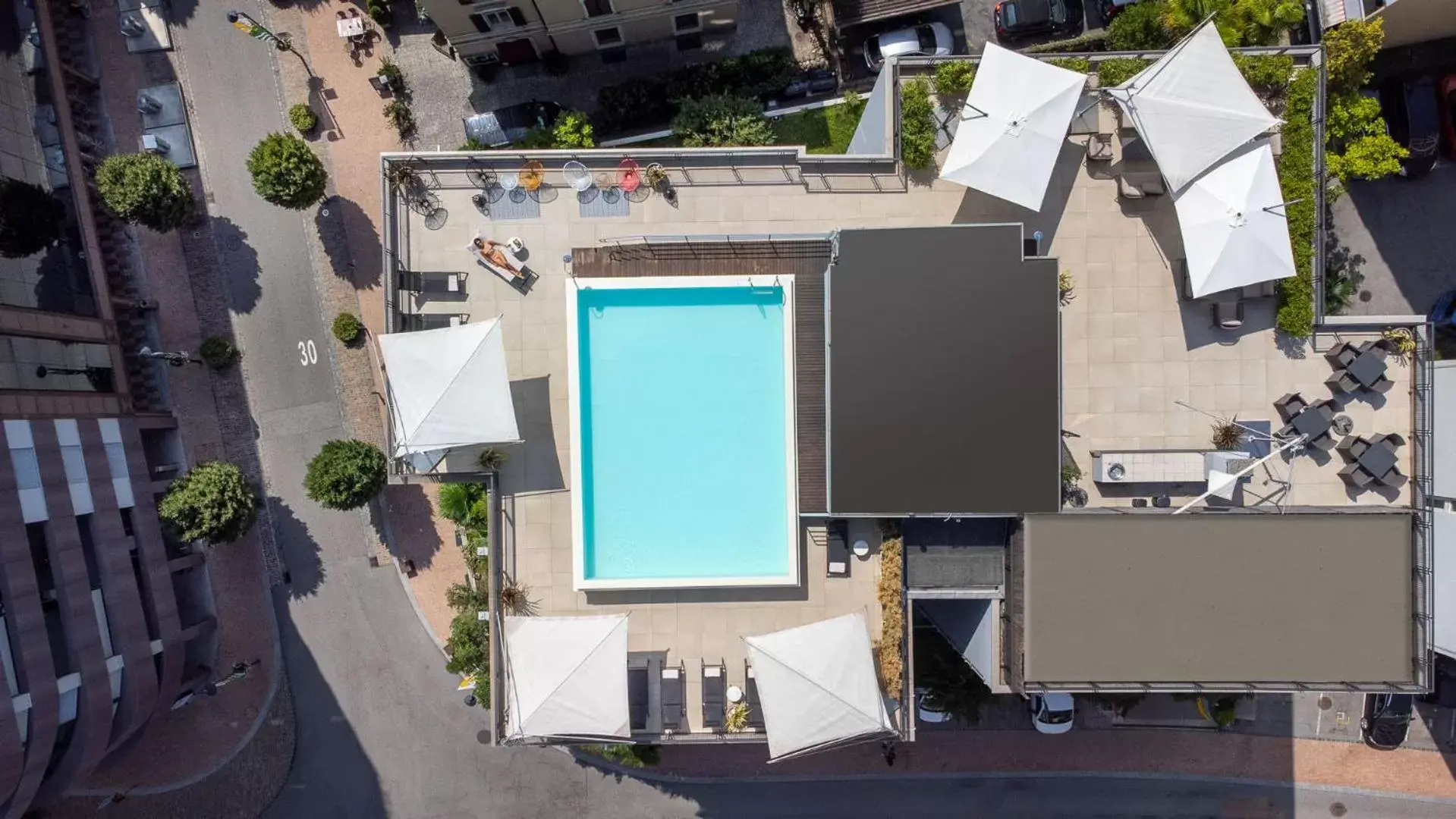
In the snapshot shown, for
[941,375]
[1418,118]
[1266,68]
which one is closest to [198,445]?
[941,375]

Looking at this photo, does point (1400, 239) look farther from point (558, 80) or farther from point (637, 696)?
point (558, 80)

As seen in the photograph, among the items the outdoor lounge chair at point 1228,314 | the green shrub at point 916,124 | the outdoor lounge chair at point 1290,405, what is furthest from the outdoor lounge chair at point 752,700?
the outdoor lounge chair at point 1290,405

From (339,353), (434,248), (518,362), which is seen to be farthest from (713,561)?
(339,353)

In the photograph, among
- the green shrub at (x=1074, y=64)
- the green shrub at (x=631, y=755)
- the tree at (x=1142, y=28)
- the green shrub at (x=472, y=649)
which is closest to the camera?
the green shrub at (x=1074, y=64)

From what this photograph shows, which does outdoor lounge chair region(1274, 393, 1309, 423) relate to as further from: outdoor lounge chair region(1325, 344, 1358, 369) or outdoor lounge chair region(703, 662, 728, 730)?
outdoor lounge chair region(703, 662, 728, 730)

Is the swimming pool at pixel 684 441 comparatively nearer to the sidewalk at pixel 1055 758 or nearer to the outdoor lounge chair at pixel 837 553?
the outdoor lounge chair at pixel 837 553

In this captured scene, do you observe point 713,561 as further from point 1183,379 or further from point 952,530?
point 1183,379

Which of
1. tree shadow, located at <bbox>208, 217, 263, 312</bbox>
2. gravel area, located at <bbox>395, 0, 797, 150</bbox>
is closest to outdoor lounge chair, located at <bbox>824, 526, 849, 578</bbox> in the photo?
gravel area, located at <bbox>395, 0, 797, 150</bbox>
